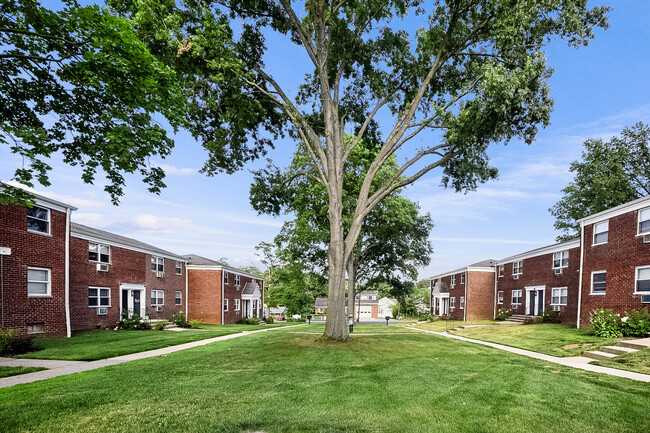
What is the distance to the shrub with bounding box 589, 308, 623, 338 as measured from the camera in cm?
1542

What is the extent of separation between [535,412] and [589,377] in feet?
13.0

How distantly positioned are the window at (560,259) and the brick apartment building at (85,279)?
2683 cm

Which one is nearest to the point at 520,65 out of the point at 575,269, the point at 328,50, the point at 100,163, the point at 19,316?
the point at 328,50

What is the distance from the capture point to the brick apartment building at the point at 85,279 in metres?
14.5

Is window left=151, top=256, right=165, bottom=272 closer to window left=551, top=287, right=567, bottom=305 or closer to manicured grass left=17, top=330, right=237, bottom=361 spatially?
manicured grass left=17, top=330, right=237, bottom=361

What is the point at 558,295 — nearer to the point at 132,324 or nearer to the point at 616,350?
the point at 616,350

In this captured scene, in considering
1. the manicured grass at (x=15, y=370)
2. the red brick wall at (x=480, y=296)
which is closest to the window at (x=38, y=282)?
the manicured grass at (x=15, y=370)

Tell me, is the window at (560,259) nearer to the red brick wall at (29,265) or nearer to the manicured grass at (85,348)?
the manicured grass at (85,348)

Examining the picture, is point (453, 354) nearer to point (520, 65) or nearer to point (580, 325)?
point (520, 65)

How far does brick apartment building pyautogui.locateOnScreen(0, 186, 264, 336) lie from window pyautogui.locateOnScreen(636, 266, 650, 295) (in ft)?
85.7

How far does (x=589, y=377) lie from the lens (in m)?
8.18

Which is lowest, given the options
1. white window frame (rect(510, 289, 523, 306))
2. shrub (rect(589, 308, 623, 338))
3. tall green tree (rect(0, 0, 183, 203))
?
white window frame (rect(510, 289, 523, 306))

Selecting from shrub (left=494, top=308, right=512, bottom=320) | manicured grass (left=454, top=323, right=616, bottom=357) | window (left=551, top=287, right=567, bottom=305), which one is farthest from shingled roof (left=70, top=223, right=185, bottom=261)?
window (left=551, top=287, right=567, bottom=305)

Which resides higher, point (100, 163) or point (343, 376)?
point (100, 163)
